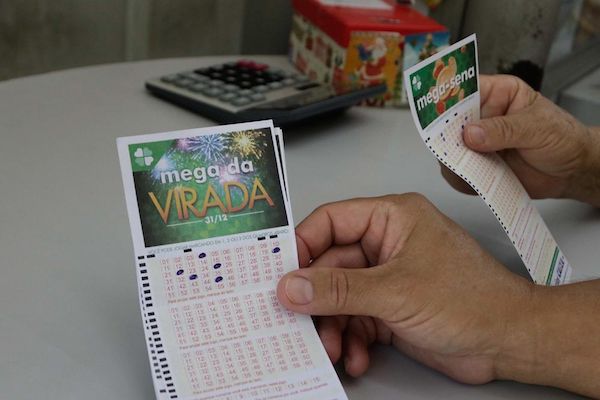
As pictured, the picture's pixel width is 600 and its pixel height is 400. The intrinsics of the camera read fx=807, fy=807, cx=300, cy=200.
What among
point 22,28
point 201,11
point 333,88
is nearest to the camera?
point 333,88

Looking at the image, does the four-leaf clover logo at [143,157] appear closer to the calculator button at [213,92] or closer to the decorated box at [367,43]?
the calculator button at [213,92]

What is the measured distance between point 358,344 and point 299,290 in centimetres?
9

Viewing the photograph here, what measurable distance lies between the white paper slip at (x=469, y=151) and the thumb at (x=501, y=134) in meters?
0.01

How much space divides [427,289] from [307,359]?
0.11 meters

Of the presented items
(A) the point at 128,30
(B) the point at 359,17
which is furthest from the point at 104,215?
(A) the point at 128,30

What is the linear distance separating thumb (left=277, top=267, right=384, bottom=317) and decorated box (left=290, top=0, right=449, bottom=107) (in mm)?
651

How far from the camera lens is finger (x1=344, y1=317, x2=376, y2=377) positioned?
662 millimetres

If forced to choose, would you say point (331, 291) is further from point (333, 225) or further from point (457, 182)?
point (457, 182)

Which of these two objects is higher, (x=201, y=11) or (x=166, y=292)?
(x=201, y=11)

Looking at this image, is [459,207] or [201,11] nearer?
[459,207]

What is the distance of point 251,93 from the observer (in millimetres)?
1141

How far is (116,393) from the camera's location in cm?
62

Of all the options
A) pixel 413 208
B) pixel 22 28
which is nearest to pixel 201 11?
pixel 22 28

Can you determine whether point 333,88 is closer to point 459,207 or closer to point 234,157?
point 459,207
